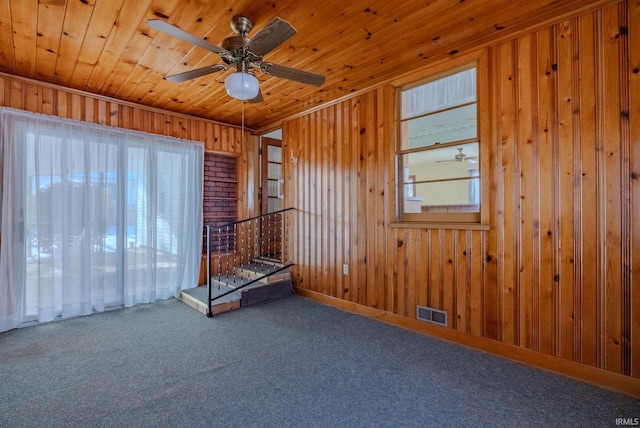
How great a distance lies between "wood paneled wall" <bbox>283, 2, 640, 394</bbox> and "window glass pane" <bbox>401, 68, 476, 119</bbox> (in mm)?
179

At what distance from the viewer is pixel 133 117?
3959 millimetres

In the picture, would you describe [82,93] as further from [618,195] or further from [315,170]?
[618,195]

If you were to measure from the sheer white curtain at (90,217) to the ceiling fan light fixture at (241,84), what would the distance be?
245 centimetres

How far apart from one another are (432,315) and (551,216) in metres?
1.35

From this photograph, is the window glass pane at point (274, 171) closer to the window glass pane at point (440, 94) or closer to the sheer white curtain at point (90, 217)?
the sheer white curtain at point (90, 217)

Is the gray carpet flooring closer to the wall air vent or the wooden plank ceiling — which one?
the wall air vent

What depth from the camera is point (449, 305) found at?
284 centimetres

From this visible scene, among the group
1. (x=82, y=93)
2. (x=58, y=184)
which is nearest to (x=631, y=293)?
(x=58, y=184)

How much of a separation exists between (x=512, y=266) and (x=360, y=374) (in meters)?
1.52

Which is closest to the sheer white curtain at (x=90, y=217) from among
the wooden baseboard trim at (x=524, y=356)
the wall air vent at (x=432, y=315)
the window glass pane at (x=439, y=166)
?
the wooden baseboard trim at (x=524, y=356)

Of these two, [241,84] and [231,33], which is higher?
[231,33]

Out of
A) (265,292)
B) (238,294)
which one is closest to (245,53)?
(238,294)

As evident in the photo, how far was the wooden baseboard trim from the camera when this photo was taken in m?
2.03

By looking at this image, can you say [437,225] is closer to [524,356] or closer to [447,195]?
[524,356]
